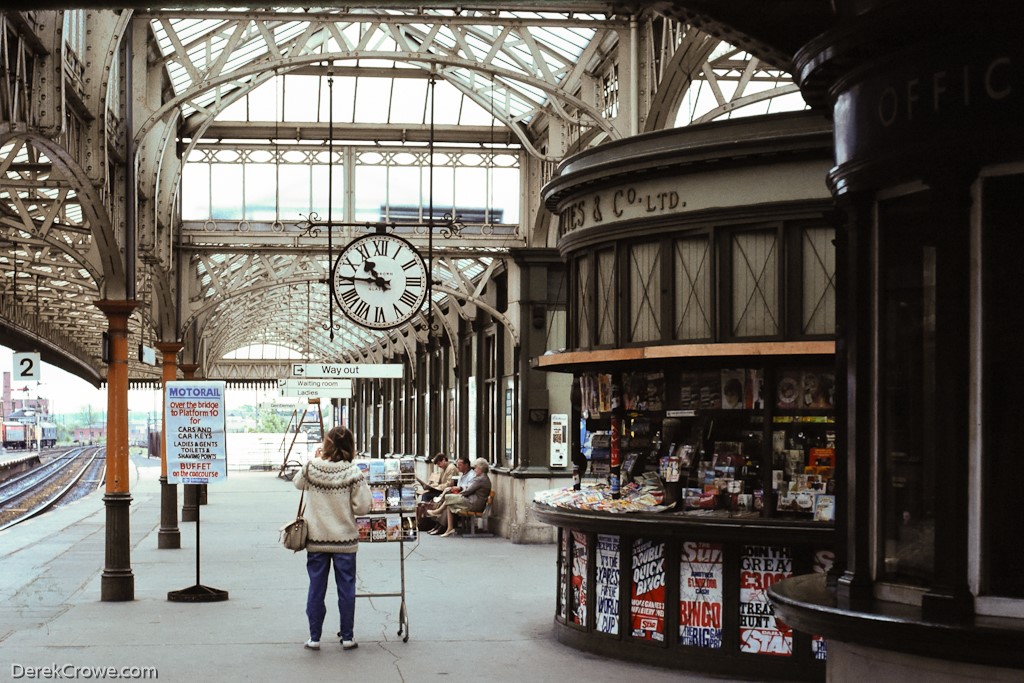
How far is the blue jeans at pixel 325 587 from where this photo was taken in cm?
1145

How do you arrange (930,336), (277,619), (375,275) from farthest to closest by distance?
(375,275) < (277,619) < (930,336)

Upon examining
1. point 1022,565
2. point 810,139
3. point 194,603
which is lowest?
point 194,603

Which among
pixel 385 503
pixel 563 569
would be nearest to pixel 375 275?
pixel 385 503

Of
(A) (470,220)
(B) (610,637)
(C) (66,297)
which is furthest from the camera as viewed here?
(C) (66,297)

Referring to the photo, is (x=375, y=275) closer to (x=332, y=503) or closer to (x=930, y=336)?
(x=332, y=503)

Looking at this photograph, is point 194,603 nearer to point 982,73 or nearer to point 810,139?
point 810,139

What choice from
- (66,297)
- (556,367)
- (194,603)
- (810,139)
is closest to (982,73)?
(810,139)

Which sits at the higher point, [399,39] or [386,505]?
[399,39]

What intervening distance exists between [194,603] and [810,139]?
26.4ft

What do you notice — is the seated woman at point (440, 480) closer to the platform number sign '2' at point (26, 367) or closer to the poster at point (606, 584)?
the platform number sign '2' at point (26, 367)

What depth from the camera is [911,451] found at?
535 centimetres

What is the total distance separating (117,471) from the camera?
50.9 ft

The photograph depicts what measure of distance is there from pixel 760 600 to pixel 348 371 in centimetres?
1577

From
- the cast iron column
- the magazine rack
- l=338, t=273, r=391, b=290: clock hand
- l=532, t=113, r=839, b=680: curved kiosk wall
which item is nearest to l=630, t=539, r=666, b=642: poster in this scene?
l=532, t=113, r=839, b=680: curved kiosk wall
